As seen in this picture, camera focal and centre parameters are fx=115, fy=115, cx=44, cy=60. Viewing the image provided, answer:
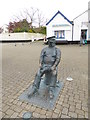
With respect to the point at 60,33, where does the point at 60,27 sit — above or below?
above

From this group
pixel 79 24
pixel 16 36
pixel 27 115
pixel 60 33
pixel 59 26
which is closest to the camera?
pixel 27 115

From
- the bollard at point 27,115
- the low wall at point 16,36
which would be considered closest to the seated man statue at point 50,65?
the bollard at point 27,115

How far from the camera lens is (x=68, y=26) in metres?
19.3

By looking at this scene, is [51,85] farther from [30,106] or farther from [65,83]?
[65,83]

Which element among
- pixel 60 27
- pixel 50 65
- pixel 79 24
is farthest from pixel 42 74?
pixel 79 24

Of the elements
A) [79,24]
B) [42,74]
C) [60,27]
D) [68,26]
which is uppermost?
[79,24]

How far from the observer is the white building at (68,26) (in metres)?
19.2

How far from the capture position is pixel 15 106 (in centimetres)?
301

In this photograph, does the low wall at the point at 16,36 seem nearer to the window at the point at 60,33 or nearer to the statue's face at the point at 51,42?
the window at the point at 60,33

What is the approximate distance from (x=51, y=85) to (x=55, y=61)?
713 mm

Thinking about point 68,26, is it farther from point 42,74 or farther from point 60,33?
point 42,74

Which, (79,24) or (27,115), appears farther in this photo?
(79,24)

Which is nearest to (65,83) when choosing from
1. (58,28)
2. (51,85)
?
(51,85)

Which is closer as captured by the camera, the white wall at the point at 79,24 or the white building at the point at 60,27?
→ the white wall at the point at 79,24
